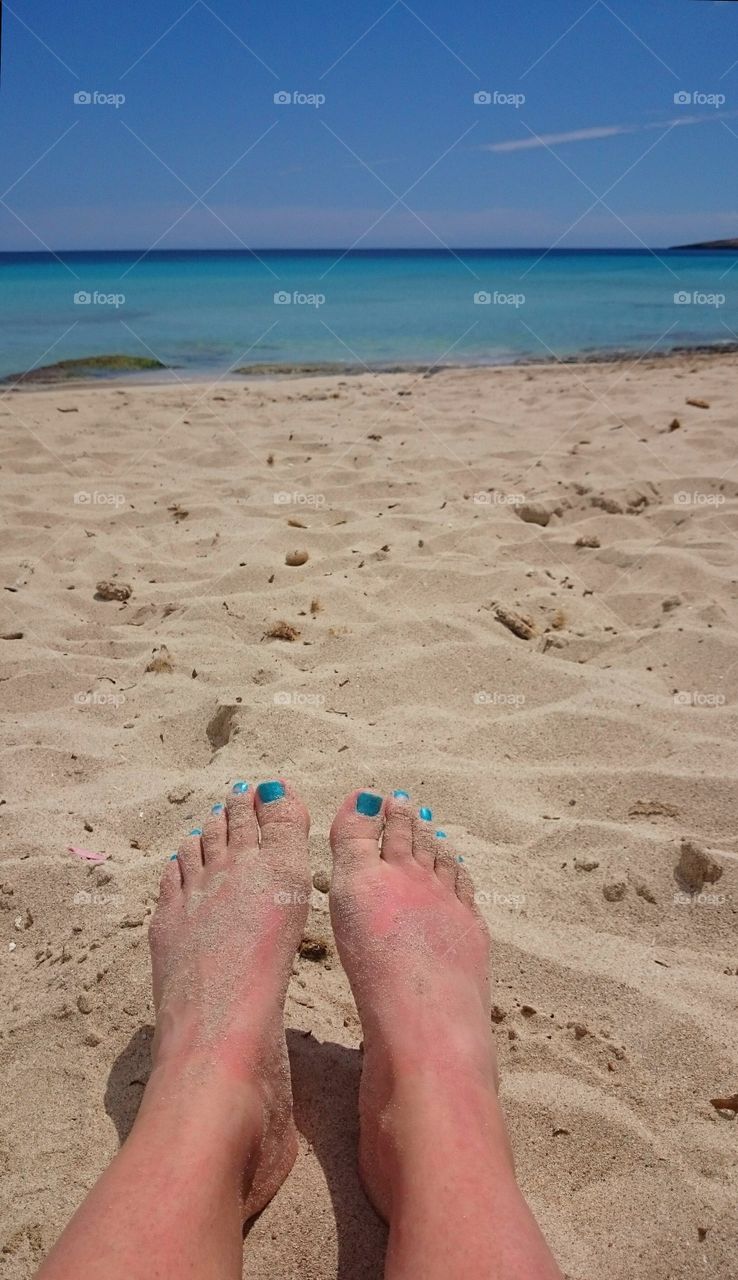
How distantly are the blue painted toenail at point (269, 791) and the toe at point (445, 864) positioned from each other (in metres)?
0.30

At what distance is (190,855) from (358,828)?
30cm

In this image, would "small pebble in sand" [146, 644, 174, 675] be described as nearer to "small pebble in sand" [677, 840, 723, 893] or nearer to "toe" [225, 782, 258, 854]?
"toe" [225, 782, 258, 854]

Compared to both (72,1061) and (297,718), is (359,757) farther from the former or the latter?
(72,1061)

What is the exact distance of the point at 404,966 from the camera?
140cm

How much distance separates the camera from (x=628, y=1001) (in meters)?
1.40

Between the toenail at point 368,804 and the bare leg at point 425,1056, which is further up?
the toenail at point 368,804

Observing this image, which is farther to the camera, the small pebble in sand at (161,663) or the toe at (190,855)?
the small pebble in sand at (161,663)

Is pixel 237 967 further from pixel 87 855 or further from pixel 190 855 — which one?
pixel 87 855

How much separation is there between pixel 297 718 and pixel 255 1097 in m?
0.93

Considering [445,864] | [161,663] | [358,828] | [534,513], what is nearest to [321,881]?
[358,828]

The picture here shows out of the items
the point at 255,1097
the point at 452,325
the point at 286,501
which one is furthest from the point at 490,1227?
the point at 452,325

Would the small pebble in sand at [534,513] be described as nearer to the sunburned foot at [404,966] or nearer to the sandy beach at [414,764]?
the sandy beach at [414,764]

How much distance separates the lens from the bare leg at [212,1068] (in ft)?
3.25

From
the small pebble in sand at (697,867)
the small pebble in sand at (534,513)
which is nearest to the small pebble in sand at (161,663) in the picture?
the small pebble in sand at (697,867)
